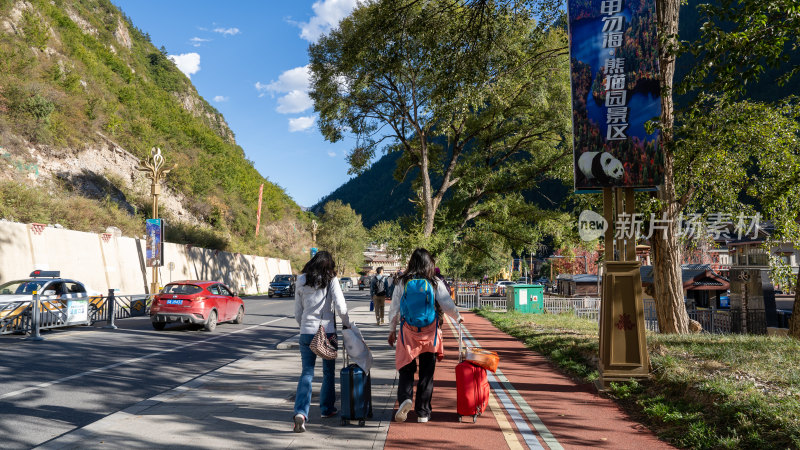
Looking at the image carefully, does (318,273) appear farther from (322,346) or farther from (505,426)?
(505,426)

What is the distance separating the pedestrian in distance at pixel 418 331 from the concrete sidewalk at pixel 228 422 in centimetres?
45

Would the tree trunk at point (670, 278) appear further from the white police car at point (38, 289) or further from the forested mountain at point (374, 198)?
the forested mountain at point (374, 198)

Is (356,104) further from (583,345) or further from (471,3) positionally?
(583,345)

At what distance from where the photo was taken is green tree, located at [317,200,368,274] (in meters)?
90.6

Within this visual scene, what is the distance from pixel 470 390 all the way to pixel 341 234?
85950mm

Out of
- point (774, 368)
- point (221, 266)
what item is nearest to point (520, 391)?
point (774, 368)

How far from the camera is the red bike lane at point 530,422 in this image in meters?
5.00

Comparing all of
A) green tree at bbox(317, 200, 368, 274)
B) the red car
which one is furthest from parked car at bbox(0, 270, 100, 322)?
green tree at bbox(317, 200, 368, 274)

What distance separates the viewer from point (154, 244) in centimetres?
2833

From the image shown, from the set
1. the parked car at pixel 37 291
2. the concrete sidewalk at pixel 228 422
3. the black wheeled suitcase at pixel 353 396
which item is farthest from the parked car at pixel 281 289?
the black wheeled suitcase at pixel 353 396

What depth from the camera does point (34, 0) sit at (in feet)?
138

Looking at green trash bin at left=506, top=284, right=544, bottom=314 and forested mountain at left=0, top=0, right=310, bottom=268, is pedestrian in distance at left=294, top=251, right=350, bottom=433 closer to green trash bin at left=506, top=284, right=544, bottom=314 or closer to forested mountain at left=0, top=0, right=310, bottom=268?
green trash bin at left=506, top=284, right=544, bottom=314

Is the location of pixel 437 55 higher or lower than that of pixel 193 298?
higher

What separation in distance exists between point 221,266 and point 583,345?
123 feet
